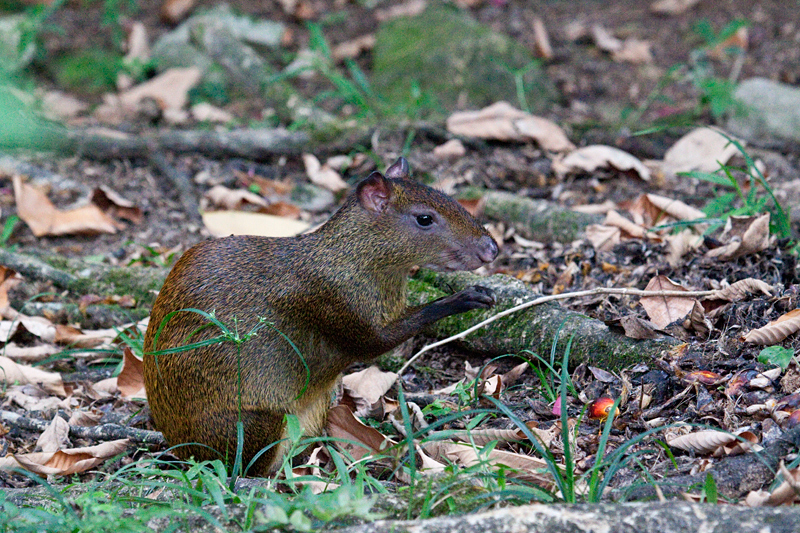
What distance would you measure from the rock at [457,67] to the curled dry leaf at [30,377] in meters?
4.14

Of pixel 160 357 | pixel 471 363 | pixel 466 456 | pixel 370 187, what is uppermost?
pixel 370 187

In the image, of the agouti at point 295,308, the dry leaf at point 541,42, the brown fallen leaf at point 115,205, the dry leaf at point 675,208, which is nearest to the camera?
the agouti at point 295,308

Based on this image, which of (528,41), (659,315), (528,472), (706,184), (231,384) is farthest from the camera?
(528,41)

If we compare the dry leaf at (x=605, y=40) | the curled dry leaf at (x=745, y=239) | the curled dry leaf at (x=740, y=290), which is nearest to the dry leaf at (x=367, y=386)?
the curled dry leaf at (x=740, y=290)

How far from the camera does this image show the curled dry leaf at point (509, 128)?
19.3ft

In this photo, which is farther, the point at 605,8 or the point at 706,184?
the point at 605,8

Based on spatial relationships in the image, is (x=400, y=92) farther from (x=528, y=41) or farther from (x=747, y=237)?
(x=747, y=237)

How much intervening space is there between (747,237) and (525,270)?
1.25 meters

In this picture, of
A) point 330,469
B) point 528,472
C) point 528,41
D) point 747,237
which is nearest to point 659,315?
point 747,237

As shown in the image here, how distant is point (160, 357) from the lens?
3.38m

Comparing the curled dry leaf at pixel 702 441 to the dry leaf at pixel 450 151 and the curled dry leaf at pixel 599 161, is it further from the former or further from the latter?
the dry leaf at pixel 450 151

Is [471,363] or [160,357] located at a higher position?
[160,357]

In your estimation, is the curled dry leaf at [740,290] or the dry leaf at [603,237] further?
the dry leaf at [603,237]

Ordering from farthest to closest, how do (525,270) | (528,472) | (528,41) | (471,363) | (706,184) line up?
(528,41) < (706,184) < (525,270) < (471,363) < (528,472)
